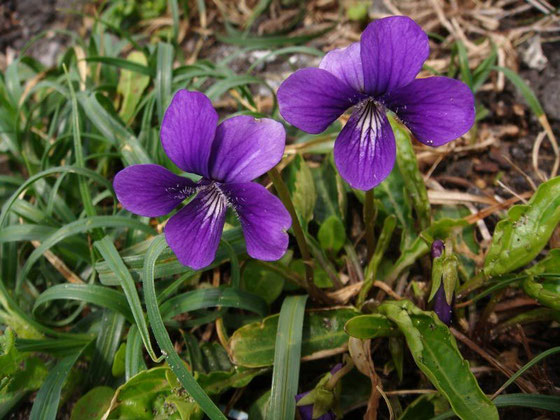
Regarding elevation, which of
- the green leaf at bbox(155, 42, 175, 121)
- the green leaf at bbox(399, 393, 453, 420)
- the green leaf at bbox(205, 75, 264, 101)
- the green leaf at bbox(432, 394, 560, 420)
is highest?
the green leaf at bbox(155, 42, 175, 121)

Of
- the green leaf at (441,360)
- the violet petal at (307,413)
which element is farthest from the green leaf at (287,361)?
the green leaf at (441,360)

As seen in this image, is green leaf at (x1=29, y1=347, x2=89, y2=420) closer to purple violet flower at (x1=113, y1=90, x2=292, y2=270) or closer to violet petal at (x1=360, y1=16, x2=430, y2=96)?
purple violet flower at (x1=113, y1=90, x2=292, y2=270)

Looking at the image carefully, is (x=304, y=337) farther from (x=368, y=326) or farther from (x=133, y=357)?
(x=133, y=357)

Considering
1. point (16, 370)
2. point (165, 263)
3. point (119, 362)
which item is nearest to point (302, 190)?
point (165, 263)

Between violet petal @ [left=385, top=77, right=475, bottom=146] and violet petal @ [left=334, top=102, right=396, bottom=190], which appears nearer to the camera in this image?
violet petal @ [left=385, top=77, right=475, bottom=146]

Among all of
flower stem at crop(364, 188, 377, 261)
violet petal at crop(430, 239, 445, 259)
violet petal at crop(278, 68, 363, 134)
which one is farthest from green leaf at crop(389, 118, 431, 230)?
violet petal at crop(278, 68, 363, 134)

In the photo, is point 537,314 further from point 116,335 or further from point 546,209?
point 116,335

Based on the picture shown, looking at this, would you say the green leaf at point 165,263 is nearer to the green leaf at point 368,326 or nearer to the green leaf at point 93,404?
the green leaf at point 93,404
